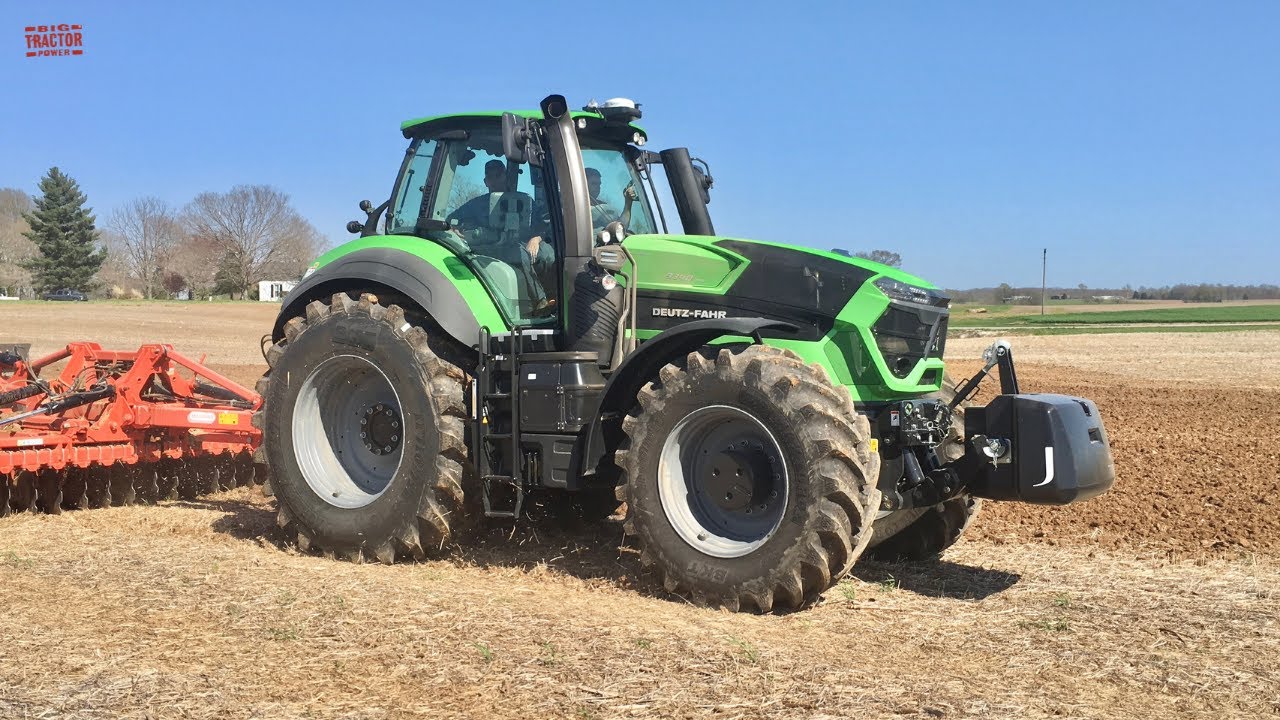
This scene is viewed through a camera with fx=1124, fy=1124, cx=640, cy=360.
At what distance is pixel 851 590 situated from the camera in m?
6.29

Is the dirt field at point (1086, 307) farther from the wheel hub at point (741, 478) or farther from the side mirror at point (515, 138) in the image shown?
the wheel hub at point (741, 478)

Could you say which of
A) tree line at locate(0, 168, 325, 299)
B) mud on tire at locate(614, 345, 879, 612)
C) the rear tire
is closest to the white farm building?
tree line at locate(0, 168, 325, 299)

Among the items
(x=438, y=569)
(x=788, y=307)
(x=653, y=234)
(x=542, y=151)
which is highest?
(x=542, y=151)

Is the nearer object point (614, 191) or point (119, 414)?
point (614, 191)

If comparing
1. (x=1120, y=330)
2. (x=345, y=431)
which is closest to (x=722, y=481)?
(x=345, y=431)

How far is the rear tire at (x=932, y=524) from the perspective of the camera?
663cm

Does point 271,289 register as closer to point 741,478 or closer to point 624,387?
point 624,387

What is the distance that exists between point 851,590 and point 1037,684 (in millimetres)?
1756

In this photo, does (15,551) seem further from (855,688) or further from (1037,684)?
(1037,684)

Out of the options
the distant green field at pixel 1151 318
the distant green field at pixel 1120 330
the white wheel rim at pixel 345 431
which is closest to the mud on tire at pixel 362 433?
Result: the white wheel rim at pixel 345 431

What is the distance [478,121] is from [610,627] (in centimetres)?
352

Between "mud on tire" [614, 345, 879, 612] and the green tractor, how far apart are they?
12mm

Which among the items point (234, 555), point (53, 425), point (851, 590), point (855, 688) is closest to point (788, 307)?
point (851, 590)

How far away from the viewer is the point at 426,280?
6875 mm
